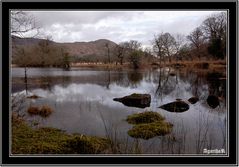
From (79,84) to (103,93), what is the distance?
0.75m

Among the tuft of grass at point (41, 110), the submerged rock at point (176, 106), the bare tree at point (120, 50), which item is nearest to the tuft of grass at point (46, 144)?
the tuft of grass at point (41, 110)

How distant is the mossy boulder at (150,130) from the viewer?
355 centimetres

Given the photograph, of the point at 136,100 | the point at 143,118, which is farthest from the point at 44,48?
the point at 136,100

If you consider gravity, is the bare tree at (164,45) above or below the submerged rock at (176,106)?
above

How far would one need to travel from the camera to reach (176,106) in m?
4.97

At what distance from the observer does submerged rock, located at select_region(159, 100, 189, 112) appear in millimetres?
4660

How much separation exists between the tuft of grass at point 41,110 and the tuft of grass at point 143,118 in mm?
1219

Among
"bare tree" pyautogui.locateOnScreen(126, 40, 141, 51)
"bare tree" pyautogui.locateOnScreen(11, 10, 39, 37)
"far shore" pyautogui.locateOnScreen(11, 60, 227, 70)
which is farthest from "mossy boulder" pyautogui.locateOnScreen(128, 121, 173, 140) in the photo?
"bare tree" pyautogui.locateOnScreen(11, 10, 39, 37)

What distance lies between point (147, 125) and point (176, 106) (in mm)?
1283

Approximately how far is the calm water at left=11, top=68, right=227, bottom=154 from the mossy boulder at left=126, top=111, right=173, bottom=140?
0.10m

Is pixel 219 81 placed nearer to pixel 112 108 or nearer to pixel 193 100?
pixel 112 108

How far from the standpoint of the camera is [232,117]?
2.10m

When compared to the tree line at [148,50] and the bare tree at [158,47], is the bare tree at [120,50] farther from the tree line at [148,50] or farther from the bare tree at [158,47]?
the bare tree at [158,47]

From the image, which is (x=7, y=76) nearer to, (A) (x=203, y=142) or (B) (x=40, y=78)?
(B) (x=40, y=78)
